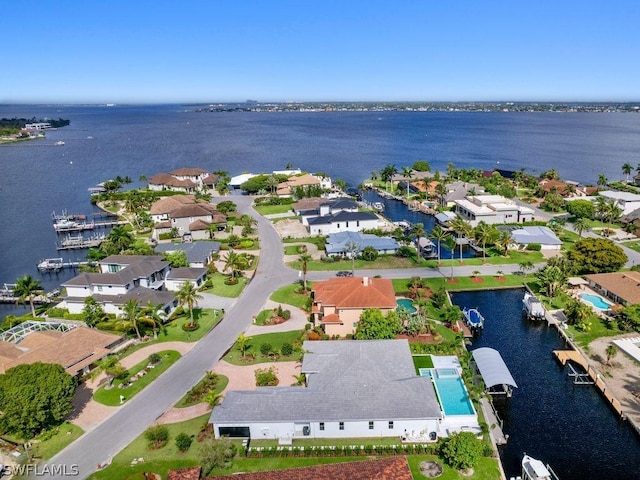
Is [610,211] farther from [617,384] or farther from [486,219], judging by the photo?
[617,384]

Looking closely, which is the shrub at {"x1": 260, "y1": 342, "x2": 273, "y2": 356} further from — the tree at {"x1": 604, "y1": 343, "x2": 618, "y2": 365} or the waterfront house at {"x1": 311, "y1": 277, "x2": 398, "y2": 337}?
the tree at {"x1": 604, "y1": 343, "x2": 618, "y2": 365}

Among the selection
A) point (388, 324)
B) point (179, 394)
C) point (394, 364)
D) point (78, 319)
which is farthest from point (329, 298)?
point (78, 319)

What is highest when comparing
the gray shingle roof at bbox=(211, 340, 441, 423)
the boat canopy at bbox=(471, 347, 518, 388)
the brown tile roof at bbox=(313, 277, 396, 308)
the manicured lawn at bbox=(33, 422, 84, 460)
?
the brown tile roof at bbox=(313, 277, 396, 308)

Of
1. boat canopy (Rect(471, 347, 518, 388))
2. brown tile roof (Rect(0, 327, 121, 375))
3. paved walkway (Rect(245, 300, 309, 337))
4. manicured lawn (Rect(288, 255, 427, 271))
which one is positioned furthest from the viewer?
manicured lawn (Rect(288, 255, 427, 271))

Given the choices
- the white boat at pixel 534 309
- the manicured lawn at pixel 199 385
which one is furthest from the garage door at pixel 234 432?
the white boat at pixel 534 309

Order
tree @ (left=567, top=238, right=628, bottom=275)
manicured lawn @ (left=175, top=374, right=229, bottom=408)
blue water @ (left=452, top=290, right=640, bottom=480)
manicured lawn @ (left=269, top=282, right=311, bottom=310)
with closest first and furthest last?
blue water @ (left=452, top=290, right=640, bottom=480) < manicured lawn @ (left=175, top=374, right=229, bottom=408) < manicured lawn @ (left=269, top=282, right=311, bottom=310) < tree @ (left=567, top=238, right=628, bottom=275)

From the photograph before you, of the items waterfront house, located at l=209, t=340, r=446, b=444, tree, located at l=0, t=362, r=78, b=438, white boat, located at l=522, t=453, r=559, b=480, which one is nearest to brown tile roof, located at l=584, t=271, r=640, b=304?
white boat, located at l=522, t=453, r=559, b=480

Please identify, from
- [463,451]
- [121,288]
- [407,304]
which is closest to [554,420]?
[463,451]

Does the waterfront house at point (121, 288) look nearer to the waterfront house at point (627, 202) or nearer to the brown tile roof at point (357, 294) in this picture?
the brown tile roof at point (357, 294)
